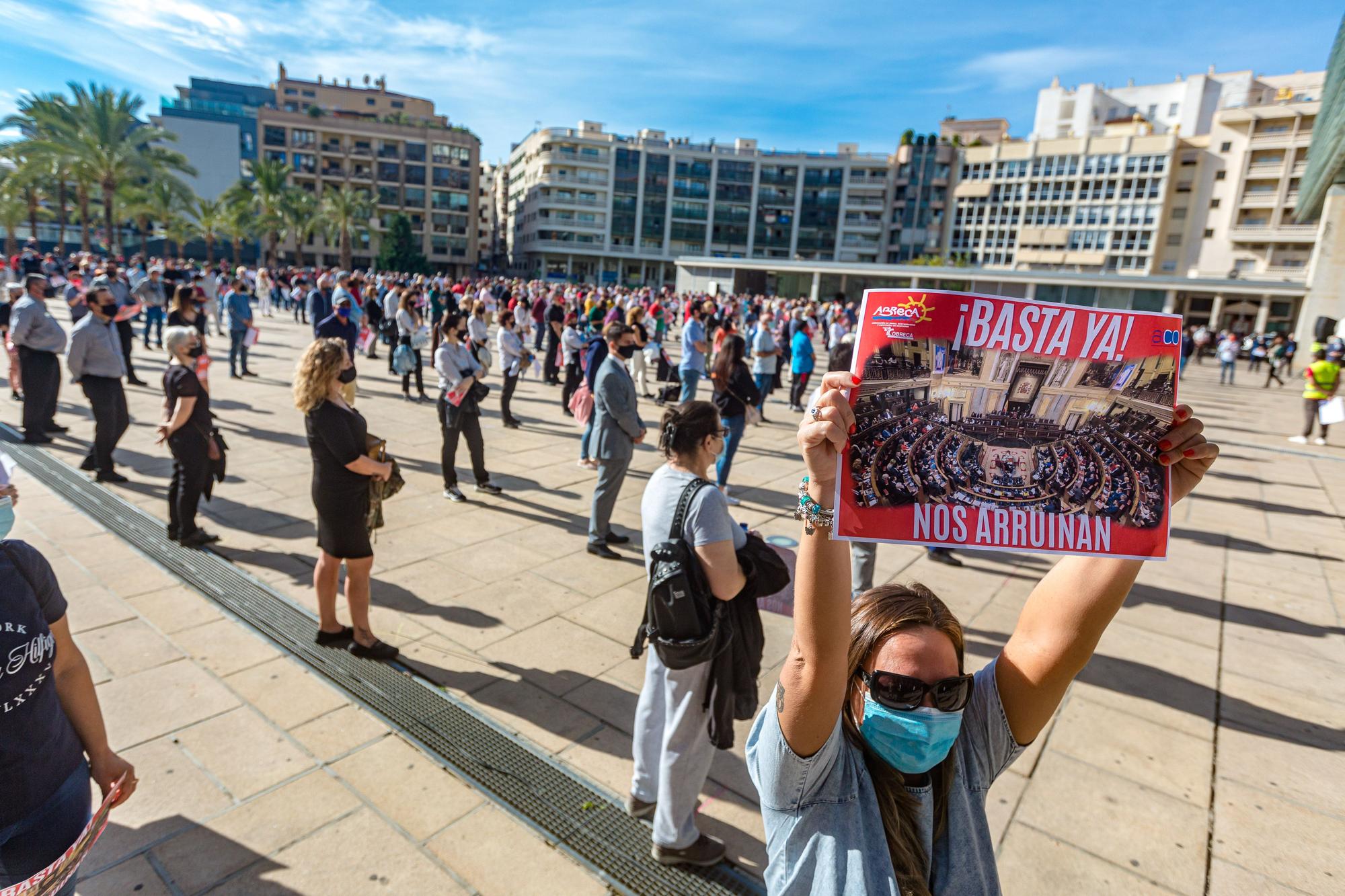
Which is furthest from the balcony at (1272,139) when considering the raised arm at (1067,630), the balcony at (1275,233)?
the raised arm at (1067,630)

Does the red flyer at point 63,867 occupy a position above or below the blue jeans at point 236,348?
below

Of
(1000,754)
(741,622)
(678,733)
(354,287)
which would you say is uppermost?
(354,287)

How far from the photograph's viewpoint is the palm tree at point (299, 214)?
5038cm

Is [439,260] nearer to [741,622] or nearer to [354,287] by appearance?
[354,287]

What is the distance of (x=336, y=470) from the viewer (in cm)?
397

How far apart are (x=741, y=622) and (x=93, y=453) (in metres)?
7.86

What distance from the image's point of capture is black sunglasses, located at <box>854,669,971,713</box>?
150 cm

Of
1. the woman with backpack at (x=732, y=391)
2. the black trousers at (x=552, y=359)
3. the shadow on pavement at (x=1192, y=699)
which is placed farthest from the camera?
the black trousers at (x=552, y=359)

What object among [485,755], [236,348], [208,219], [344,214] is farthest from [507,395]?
[344,214]

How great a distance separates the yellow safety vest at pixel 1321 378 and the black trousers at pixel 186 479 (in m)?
16.1

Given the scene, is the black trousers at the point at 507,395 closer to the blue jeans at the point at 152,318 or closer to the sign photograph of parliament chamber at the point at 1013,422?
the sign photograph of parliament chamber at the point at 1013,422

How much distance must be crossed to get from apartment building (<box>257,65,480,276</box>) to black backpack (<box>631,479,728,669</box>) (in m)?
72.0

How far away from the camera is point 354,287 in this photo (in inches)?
555

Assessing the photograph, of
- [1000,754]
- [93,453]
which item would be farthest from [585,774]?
[93,453]
